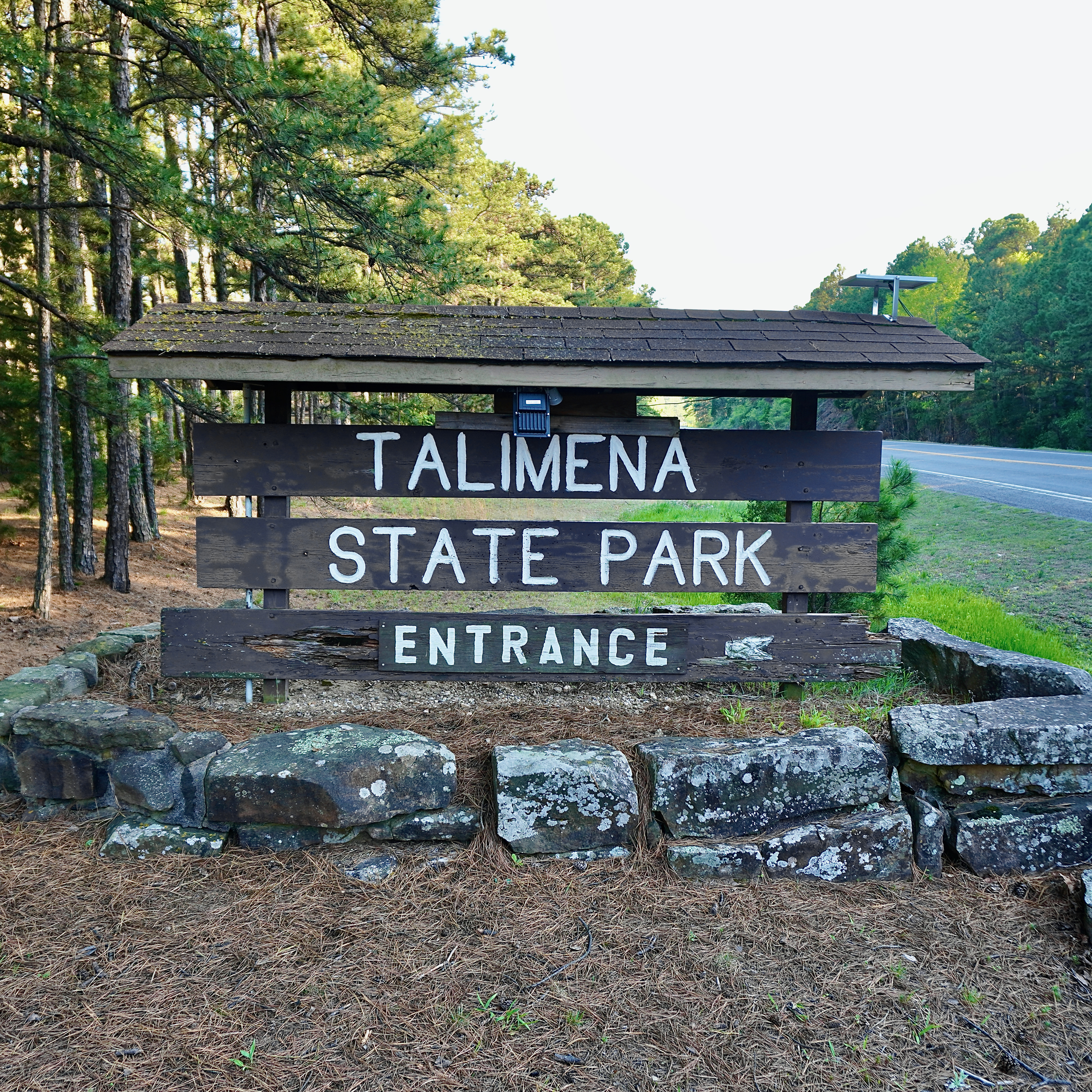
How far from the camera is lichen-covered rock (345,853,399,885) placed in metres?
3.52

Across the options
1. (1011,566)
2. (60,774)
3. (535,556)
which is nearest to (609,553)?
(535,556)

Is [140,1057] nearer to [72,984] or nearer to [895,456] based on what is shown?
[72,984]

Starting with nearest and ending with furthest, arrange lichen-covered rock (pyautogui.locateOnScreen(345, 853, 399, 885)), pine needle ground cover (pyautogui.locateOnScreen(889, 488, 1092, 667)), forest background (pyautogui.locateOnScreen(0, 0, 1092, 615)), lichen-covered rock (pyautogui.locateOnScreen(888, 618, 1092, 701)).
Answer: lichen-covered rock (pyautogui.locateOnScreen(345, 853, 399, 885)) → lichen-covered rock (pyautogui.locateOnScreen(888, 618, 1092, 701)) → forest background (pyautogui.locateOnScreen(0, 0, 1092, 615)) → pine needle ground cover (pyautogui.locateOnScreen(889, 488, 1092, 667))

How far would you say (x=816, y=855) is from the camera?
3.62 metres

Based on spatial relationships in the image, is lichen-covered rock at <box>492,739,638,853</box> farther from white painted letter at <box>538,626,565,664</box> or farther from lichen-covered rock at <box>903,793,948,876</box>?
lichen-covered rock at <box>903,793,948,876</box>

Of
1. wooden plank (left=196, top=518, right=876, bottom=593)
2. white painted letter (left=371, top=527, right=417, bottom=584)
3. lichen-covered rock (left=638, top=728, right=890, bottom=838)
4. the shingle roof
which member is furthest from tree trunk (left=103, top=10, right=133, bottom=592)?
lichen-covered rock (left=638, top=728, right=890, bottom=838)

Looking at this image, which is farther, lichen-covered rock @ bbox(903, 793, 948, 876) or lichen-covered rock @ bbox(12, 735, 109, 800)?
lichen-covered rock @ bbox(12, 735, 109, 800)

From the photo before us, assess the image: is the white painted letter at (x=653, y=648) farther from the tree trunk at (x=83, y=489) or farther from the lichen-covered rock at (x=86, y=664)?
the tree trunk at (x=83, y=489)

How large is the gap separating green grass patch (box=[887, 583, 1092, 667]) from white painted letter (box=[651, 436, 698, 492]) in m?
2.68

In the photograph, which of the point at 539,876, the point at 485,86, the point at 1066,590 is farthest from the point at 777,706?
the point at 485,86

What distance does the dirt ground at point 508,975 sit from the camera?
99.3 inches

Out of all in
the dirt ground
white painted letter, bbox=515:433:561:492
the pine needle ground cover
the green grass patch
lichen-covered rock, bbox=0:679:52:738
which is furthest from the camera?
the pine needle ground cover

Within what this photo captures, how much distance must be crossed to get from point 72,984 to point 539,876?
6.18 feet

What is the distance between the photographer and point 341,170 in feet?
32.4
